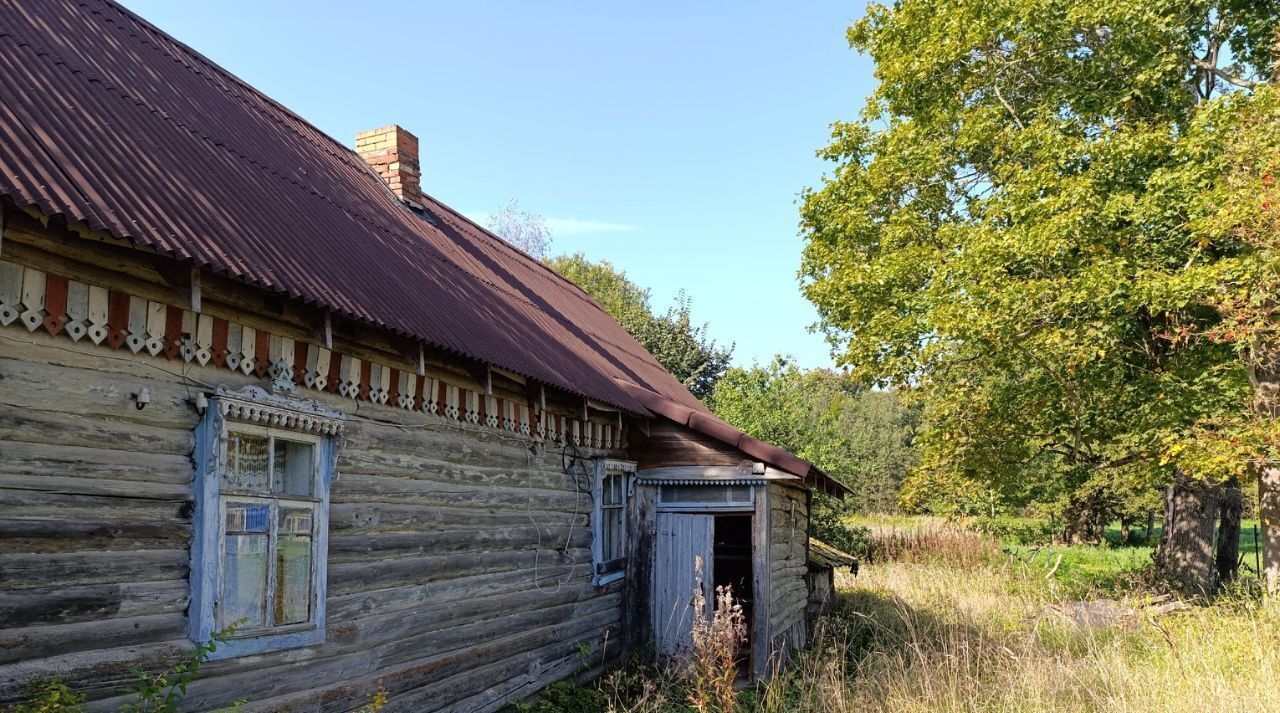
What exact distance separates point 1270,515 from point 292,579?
14.9 m

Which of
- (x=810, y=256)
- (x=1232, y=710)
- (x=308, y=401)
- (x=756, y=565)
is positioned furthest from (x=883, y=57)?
(x=308, y=401)

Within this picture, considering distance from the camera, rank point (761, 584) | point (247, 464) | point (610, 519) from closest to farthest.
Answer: point (247, 464) → point (761, 584) → point (610, 519)

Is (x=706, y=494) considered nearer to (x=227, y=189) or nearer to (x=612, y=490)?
(x=612, y=490)

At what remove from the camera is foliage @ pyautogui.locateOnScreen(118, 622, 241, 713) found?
470 cm

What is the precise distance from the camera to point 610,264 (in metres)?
52.8

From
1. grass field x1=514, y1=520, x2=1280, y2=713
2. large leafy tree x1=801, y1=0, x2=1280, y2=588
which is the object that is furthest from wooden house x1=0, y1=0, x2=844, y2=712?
large leafy tree x1=801, y1=0, x2=1280, y2=588

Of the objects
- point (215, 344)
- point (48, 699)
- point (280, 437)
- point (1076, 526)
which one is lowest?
point (1076, 526)

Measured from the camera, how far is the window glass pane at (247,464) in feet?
18.3

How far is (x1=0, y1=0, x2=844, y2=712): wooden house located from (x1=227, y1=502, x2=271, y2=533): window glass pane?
0.02m

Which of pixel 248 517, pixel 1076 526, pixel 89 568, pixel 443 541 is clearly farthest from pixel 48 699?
pixel 1076 526

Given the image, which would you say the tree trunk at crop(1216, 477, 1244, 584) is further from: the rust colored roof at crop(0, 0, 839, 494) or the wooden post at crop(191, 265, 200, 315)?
the wooden post at crop(191, 265, 200, 315)

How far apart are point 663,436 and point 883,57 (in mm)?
10748

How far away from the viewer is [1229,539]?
60.2 feet

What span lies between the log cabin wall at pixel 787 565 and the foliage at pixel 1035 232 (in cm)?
397
